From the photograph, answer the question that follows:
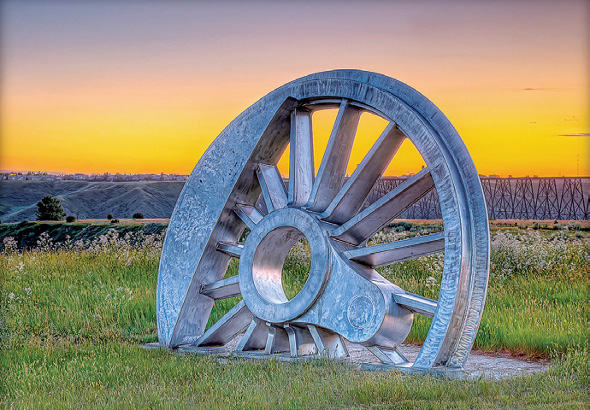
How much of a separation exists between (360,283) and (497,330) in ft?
7.66

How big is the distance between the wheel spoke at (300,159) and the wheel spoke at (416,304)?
5.03 ft

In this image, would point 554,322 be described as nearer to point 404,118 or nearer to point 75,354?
point 404,118

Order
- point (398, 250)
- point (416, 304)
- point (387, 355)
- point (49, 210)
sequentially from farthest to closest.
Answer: point (49, 210) → point (398, 250) → point (387, 355) → point (416, 304)

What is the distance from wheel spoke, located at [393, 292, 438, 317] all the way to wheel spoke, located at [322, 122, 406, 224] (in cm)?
103

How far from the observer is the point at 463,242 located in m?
5.88

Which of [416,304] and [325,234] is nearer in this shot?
[416,304]

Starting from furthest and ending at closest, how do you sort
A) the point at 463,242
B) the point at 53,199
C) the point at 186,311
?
the point at 53,199 → the point at 186,311 → the point at 463,242

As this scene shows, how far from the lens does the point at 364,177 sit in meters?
6.86

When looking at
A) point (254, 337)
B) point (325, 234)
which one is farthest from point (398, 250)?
point (254, 337)

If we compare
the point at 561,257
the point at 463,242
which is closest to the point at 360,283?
the point at 463,242

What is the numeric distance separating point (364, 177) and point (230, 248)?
1.72 meters

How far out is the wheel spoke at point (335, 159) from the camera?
701cm

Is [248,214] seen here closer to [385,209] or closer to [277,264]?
[277,264]

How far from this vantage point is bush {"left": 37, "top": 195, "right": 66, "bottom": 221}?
42.2 metres
